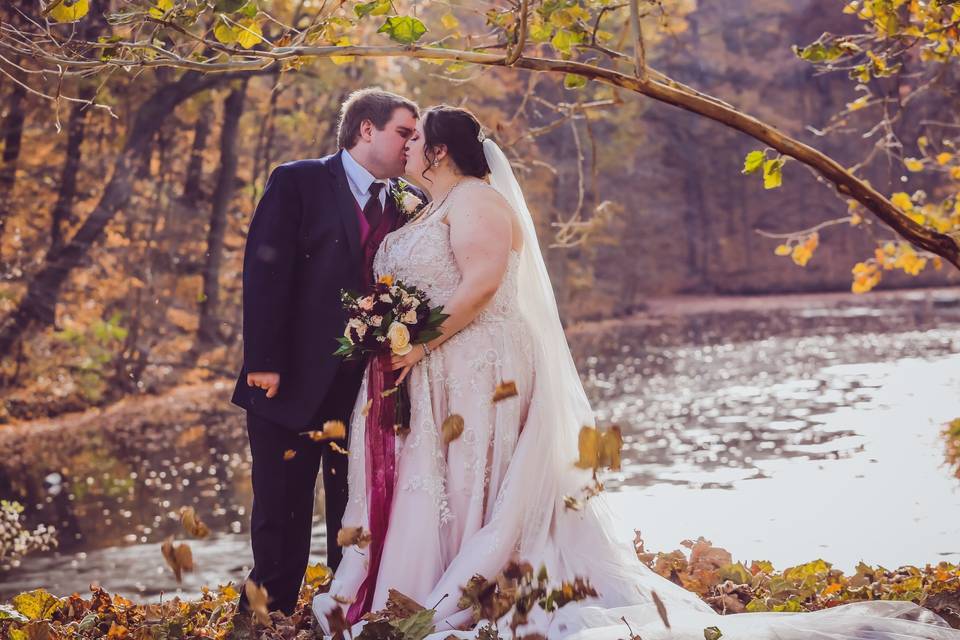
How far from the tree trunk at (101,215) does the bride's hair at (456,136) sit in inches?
400

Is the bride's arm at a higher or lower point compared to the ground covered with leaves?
higher

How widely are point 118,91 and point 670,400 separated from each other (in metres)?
8.73

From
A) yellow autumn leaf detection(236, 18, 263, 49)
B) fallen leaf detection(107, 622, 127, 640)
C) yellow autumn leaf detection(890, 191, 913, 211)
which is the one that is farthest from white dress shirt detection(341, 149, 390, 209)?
yellow autumn leaf detection(890, 191, 913, 211)

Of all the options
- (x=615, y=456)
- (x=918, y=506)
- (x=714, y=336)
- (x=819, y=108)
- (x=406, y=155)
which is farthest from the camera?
(x=819, y=108)

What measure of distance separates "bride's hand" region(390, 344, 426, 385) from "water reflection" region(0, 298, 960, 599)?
329cm

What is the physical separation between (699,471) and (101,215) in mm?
8265

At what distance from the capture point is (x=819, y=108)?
37375 mm

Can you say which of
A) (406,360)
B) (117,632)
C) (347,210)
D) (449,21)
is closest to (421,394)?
(406,360)

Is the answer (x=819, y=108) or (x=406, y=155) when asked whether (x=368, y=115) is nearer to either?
(x=406, y=155)

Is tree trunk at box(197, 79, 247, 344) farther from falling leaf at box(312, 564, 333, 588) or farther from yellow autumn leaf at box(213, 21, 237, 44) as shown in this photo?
yellow autumn leaf at box(213, 21, 237, 44)

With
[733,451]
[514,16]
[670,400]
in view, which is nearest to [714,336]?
[670,400]

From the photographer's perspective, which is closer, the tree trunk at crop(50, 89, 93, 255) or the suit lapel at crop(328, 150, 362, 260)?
the suit lapel at crop(328, 150, 362, 260)

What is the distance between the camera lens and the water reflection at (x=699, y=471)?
23.9ft

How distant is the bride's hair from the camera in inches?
168
